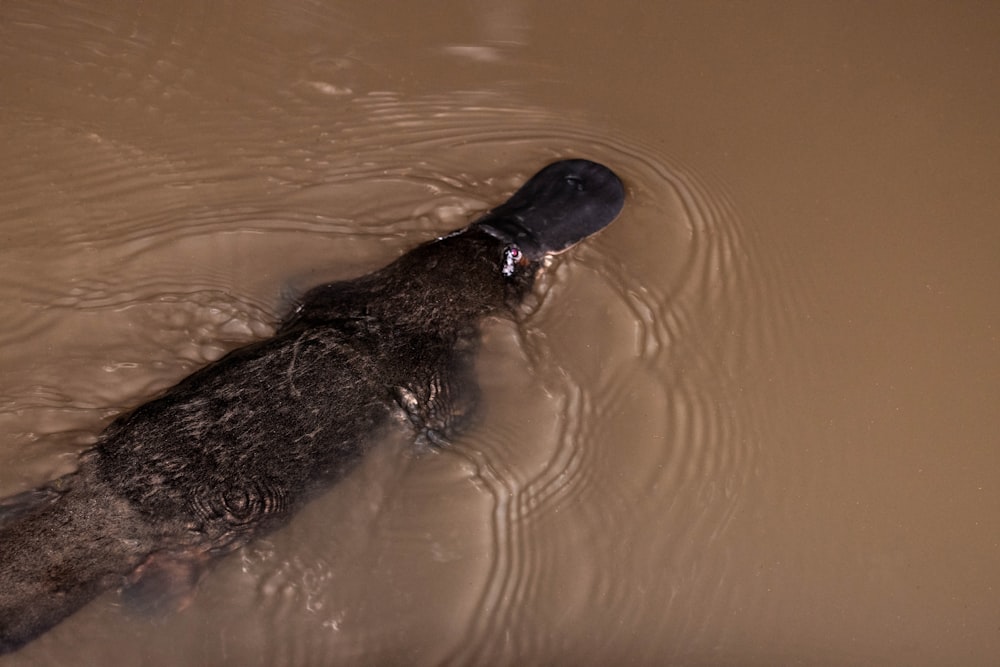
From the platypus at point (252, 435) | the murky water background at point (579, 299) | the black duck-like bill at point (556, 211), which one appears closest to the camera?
the platypus at point (252, 435)

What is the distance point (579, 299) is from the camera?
12.9ft

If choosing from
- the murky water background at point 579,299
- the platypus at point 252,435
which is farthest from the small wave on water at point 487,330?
the platypus at point 252,435

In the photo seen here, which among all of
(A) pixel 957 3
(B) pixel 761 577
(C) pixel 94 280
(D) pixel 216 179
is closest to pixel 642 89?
(A) pixel 957 3

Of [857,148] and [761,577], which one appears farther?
[857,148]

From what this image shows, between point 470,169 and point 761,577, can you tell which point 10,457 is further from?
point 761,577

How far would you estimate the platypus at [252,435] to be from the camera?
2961 millimetres

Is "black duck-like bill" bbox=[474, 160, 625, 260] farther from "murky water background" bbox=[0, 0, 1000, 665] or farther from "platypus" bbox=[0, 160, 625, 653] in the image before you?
"platypus" bbox=[0, 160, 625, 653]

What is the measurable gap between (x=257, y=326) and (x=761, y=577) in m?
2.51

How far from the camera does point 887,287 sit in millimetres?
4078

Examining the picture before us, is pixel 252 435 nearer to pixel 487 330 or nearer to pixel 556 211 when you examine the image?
pixel 487 330

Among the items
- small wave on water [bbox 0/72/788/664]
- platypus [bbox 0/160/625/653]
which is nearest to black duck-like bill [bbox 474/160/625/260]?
small wave on water [bbox 0/72/788/664]

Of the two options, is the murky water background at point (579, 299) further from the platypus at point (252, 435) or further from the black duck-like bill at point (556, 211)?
the platypus at point (252, 435)

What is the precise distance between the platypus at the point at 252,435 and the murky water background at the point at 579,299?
20 centimetres

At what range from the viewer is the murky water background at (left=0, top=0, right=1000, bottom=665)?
11.8ft
